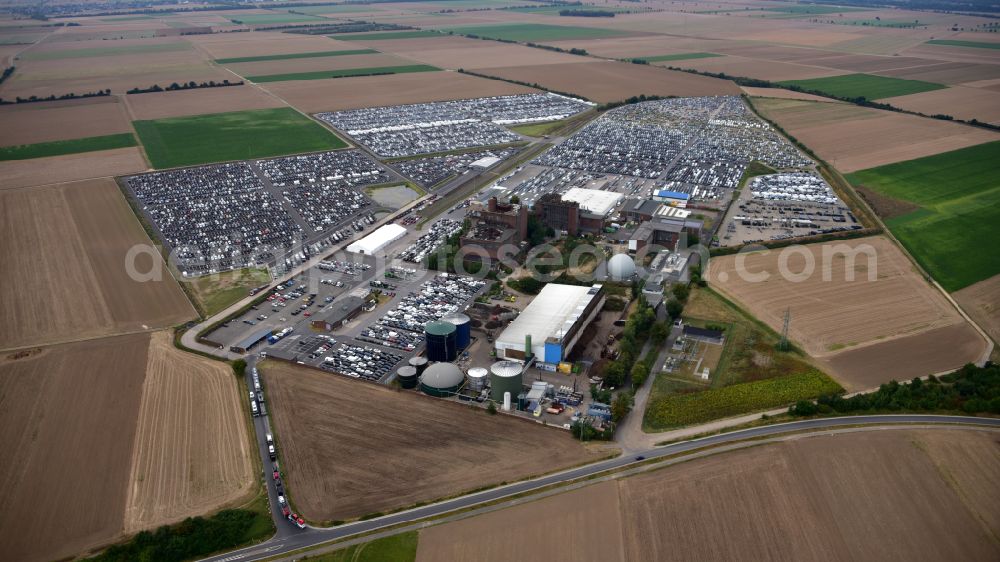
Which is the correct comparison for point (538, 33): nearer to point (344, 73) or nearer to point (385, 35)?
point (385, 35)

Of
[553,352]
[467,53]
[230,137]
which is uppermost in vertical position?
[553,352]

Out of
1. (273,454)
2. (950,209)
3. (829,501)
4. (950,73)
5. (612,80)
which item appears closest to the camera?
(829,501)

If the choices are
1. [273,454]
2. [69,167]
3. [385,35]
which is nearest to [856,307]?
[273,454]

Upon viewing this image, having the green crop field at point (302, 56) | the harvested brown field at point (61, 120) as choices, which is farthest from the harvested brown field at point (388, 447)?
the green crop field at point (302, 56)

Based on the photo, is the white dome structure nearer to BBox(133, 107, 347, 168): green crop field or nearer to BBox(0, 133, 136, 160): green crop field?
BBox(133, 107, 347, 168): green crop field

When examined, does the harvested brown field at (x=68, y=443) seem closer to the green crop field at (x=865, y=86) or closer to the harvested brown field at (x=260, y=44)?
the green crop field at (x=865, y=86)

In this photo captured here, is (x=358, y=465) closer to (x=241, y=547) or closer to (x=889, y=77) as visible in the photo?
(x=241, y=547)
